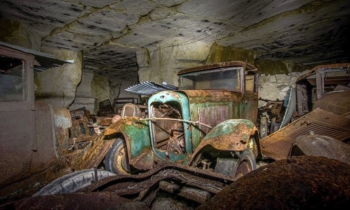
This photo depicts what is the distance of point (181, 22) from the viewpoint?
4594 millimetres

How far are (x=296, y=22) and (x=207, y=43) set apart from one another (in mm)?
2579

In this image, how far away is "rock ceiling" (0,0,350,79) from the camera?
12.6 feet

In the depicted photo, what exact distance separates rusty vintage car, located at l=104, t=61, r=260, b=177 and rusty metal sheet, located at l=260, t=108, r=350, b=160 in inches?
26.5

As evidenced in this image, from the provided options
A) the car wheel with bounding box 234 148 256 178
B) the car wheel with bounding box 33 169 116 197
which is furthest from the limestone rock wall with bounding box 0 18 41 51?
the car wheel with bounding box 234 148 256 178

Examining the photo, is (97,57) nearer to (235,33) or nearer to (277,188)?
(235,33)

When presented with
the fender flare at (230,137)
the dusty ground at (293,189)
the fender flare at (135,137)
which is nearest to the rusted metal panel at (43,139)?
the fender flare at (135,137)

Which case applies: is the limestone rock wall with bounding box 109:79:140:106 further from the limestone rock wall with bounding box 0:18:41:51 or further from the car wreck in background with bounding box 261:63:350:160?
the car wreck in background with bounding box 261:63:350:160

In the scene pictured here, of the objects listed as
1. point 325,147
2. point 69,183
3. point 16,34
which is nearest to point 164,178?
point 69,183

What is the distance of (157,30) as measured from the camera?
5.11m

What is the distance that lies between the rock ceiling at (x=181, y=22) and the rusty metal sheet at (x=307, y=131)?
260cm

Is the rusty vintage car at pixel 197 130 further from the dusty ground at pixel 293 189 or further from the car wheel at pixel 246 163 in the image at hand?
the dusty ground at pixel 293 189

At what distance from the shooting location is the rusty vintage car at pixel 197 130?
2.33 m

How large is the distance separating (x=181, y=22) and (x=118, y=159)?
3.71 m

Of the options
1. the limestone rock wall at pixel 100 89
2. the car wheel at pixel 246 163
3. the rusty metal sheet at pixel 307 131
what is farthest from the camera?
the limestone rock wall at pixel 100 89
